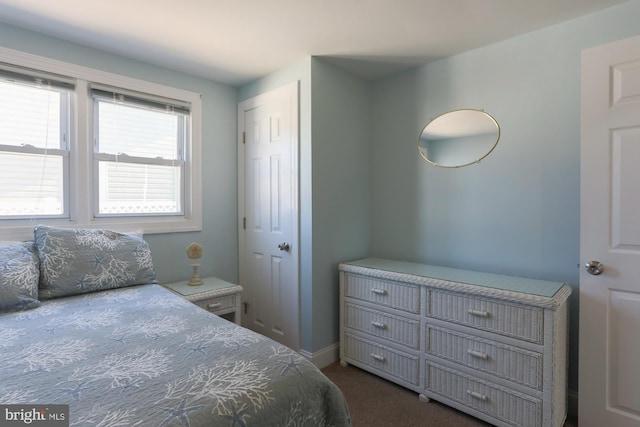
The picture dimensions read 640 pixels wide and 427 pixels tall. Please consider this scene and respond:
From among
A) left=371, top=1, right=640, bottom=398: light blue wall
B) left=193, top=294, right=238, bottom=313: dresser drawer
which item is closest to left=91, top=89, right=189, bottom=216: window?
left=193, top=294, right=238, bottom=313: dresser drawer

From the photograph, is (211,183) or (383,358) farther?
(211,183)

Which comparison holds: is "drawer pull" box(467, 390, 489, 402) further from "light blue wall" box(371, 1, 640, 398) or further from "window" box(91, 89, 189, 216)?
"window" box(91, 89, 189, 216)

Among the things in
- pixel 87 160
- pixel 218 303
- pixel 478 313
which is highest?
pixel 87 160

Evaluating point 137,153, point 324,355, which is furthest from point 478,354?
point 137,153

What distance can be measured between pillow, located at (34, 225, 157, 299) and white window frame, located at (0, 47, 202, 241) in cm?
32

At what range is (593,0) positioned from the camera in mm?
1764

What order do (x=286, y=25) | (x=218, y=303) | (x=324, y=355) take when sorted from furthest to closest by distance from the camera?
(x=324, y=355) < (x=218, y=303) < (x=286, y=25)

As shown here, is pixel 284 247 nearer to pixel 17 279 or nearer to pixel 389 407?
pixel 389 407

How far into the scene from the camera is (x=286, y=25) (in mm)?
2023

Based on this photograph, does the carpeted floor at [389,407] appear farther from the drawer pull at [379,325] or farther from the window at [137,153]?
the window at [137,153]

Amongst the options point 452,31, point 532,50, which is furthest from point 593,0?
point 452,31

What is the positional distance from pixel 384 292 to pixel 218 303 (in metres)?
1.23

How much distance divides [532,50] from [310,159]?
161cm

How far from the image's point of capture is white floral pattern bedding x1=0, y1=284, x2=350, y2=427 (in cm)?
88
